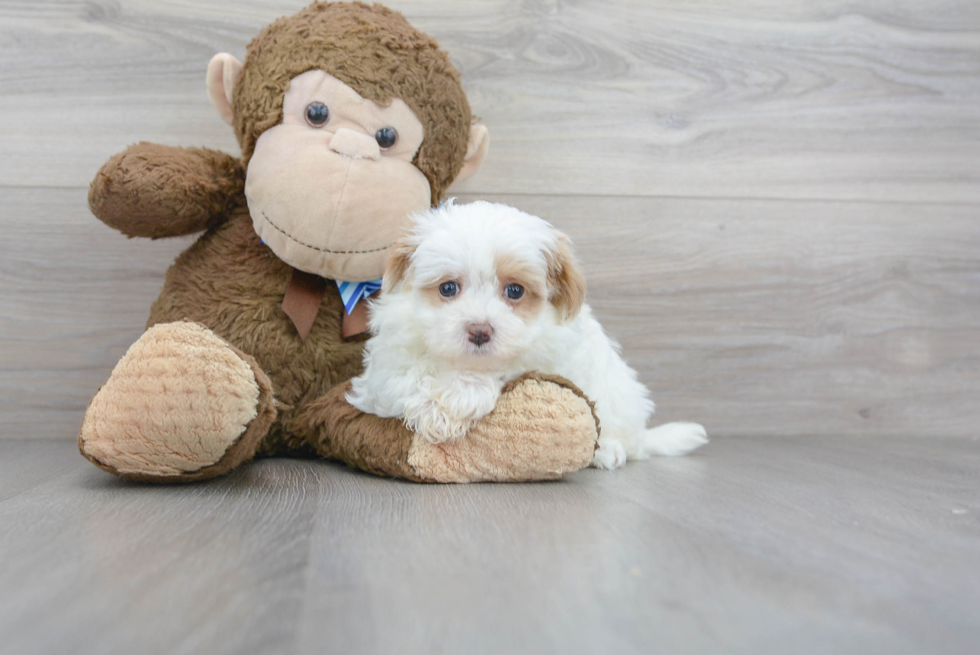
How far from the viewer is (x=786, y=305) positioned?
1500 millimetres

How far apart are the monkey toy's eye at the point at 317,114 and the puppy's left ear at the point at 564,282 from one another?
37cm

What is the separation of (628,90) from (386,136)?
58 cm

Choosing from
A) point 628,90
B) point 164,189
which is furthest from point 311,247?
point 628,90

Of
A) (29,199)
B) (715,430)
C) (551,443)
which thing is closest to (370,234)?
(551,443)

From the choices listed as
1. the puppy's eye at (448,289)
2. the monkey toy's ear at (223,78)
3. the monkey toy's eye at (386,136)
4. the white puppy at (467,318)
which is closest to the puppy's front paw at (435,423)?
the white puppy at (467,318)

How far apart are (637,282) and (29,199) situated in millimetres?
1092

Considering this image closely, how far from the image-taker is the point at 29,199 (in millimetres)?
1314

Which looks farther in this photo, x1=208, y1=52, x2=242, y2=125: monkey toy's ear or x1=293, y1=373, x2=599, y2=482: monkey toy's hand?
x1=208, y1=52, x2=242, y2=125: monkey toy's ear

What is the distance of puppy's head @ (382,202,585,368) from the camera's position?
0.89 m

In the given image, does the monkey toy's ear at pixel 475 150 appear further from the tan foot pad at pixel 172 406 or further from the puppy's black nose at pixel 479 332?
the tan foot pad at pixel 172 406

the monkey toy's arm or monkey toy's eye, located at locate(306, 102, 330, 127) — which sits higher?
monkey toy's eye, located at locate(306, 102, 330, 127)

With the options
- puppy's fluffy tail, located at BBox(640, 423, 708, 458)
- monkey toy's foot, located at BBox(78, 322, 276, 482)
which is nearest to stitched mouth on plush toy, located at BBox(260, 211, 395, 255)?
monkey toy's foot, located at BBox(78, 322, 276, 482)

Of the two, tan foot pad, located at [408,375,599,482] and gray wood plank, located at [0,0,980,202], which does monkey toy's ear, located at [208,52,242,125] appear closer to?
gray wood plank, located at [0,0,980,202]

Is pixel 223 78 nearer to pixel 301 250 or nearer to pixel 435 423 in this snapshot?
pixel 301 250
